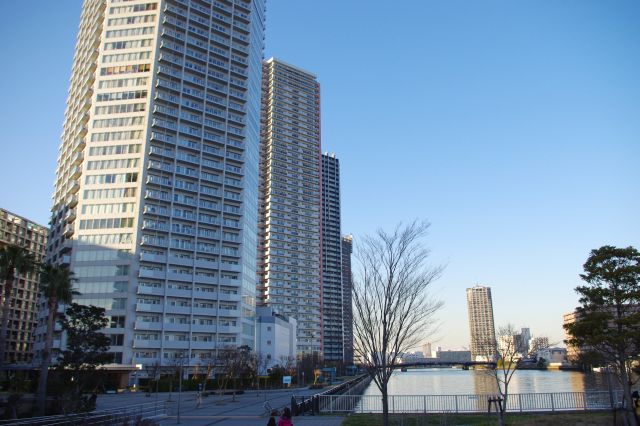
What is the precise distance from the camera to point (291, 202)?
165750mm

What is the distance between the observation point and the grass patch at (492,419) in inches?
878

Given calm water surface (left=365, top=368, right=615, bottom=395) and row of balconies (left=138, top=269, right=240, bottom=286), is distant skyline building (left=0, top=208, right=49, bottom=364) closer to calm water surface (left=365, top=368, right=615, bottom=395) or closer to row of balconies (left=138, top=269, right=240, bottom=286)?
row of balconies (left=138, top=269, right=240, bottom=286)

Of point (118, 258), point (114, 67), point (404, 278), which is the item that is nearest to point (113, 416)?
point (404, 278)

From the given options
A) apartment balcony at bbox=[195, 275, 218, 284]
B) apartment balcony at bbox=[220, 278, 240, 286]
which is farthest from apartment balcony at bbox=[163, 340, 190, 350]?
apartment balcony at bbox=[220, 278, 240, 286]

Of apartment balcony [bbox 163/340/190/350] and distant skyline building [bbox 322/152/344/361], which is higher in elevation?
distant skyline building [bbox 322/152/344/361]

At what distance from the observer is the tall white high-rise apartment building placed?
80.7 m

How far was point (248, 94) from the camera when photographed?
102000mm

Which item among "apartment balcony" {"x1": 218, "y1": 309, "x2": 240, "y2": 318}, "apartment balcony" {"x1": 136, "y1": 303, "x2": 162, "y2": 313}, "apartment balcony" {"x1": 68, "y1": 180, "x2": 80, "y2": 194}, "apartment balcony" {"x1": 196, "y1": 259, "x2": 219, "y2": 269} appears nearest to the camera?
"apartment balcony" {"x1": 136, "y1": 303, "x2": 162, "y2": 313}

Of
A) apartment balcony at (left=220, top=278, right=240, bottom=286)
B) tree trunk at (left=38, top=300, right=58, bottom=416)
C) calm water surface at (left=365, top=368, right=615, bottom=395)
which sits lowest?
calm water surface at (left=365, top=368, right=615, bottom=395)

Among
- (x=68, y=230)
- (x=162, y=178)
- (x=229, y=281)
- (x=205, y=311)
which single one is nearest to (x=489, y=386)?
(x=229, y=281)

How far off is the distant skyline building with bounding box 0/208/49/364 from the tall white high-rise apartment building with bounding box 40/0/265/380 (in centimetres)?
3161

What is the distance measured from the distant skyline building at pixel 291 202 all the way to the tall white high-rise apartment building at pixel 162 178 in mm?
54334

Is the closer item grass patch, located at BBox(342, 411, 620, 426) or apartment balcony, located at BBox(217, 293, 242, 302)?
grass patch, located at BBox(342, 411, 620, 426)

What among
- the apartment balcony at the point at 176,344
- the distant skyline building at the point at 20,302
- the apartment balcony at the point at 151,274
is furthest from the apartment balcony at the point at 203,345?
the distant skyline building at the point at 20,302
